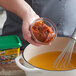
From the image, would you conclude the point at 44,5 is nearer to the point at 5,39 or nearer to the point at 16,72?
the point at 5,39

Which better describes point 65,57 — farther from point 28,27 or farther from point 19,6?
point 19,6

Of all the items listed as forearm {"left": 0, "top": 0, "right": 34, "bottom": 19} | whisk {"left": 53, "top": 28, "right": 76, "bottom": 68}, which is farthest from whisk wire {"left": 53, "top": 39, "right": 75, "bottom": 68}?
forearm {"left": 0, "top": 0, "right": 34, "bottom": 19}

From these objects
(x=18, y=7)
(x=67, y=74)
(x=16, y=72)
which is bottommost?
(x=16, y=72)

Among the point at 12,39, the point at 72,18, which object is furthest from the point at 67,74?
the point at 72,18

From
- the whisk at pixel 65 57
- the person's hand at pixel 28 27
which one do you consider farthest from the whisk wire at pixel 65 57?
the person's hand at pixel 28 27

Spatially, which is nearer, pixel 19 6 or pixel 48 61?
pixel 48 61

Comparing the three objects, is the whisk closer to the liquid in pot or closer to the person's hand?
the liquid in pot

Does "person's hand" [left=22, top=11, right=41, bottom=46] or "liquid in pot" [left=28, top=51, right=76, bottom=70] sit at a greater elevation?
"person's hand" [left=22, top=11, right=41, bottom=46]

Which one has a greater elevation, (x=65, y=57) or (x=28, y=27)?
(x=28, y=27)

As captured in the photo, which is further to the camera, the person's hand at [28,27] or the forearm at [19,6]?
the forearm at [19,6]

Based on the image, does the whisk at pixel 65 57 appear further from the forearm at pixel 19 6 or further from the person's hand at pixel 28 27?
the forearm at pixel 19 6

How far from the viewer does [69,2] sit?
3.26 feet

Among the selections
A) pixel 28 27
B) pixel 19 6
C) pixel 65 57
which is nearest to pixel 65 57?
pixel 65 57

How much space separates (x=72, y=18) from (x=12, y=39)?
1.22 feet
